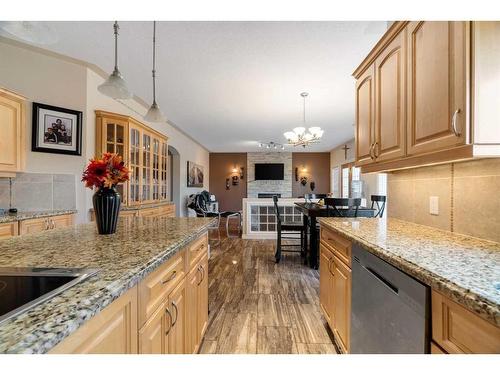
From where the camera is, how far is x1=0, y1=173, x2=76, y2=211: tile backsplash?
2.94 m

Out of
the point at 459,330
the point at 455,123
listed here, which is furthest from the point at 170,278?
the point at 455,123

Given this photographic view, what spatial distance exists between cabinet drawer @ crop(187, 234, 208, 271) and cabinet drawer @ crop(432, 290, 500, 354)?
115 cm

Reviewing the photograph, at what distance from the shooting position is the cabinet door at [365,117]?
1.82 m

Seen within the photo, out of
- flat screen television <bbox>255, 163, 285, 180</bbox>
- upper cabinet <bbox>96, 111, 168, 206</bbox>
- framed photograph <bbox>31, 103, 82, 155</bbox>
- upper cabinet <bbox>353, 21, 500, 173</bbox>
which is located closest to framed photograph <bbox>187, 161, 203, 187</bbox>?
upper cabinet <bbox>96, 111, 168, 206</bbox>

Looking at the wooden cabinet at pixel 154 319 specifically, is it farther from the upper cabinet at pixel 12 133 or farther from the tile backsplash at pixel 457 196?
the upper cabinet at pixel 12 133

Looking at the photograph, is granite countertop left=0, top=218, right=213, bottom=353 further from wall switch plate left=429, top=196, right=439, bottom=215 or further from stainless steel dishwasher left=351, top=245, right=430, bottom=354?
wall switch plate left=429, top=196, right=439, bottom=215

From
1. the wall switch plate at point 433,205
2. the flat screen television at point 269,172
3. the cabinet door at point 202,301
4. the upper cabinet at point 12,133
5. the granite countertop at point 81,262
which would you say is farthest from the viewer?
the flat screen television at point 269,172

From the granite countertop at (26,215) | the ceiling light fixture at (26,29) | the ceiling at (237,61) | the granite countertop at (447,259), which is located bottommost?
the granite countertop at (26,215)

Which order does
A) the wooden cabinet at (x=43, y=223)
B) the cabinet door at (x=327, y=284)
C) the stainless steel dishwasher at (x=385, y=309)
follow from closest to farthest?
the stainless steel dishwasher at (x=385, y=309) < the cabinet door at (x=327, y=284) < the wooden cabinet at (x=43, y=223)

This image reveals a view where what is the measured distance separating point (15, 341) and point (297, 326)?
2041 millimetres

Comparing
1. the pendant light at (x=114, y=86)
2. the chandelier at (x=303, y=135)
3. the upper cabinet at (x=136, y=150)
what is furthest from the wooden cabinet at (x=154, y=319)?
the chandelier at (x=303, y=135)

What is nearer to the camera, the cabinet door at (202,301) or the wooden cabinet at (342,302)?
the wooden cabinet at (342,302)

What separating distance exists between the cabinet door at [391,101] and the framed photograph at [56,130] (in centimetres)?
321
